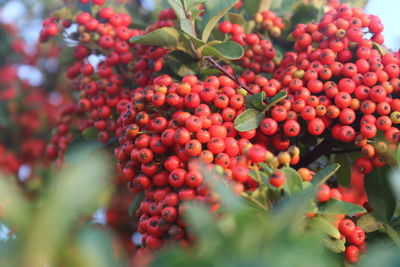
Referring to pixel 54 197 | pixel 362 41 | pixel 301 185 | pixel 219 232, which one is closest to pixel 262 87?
pixel 362 41

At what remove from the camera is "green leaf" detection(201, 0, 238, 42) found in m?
2.62

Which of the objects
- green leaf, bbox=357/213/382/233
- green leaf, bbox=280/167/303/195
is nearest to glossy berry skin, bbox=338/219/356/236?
green leaf, bbox=357/213/382/233

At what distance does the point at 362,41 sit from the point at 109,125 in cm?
153

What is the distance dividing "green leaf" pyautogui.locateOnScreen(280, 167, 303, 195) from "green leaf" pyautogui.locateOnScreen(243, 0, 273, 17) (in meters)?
1.56

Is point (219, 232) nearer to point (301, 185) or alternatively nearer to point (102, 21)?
point (301, 185)

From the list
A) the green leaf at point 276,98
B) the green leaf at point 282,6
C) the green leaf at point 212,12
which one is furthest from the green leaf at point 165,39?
A: the green leaf at point 282,6

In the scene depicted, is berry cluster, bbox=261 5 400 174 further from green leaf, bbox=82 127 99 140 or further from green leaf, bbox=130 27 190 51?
green leaf, bbox=82 127 99 140

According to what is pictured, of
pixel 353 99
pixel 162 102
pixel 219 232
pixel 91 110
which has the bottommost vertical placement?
pixel 91 110

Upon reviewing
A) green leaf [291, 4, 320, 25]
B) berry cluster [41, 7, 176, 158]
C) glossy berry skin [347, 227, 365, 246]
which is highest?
green leaf [291, 4, 320, 25]

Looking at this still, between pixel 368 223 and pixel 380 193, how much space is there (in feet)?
0.55

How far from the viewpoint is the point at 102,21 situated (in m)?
3.41

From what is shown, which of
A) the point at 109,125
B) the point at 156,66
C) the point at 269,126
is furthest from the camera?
the point at 109,125

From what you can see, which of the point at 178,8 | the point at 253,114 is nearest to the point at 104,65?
the point at 178,8

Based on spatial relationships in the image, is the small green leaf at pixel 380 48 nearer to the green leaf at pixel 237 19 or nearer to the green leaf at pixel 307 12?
the green leaf at pixel 307 12
